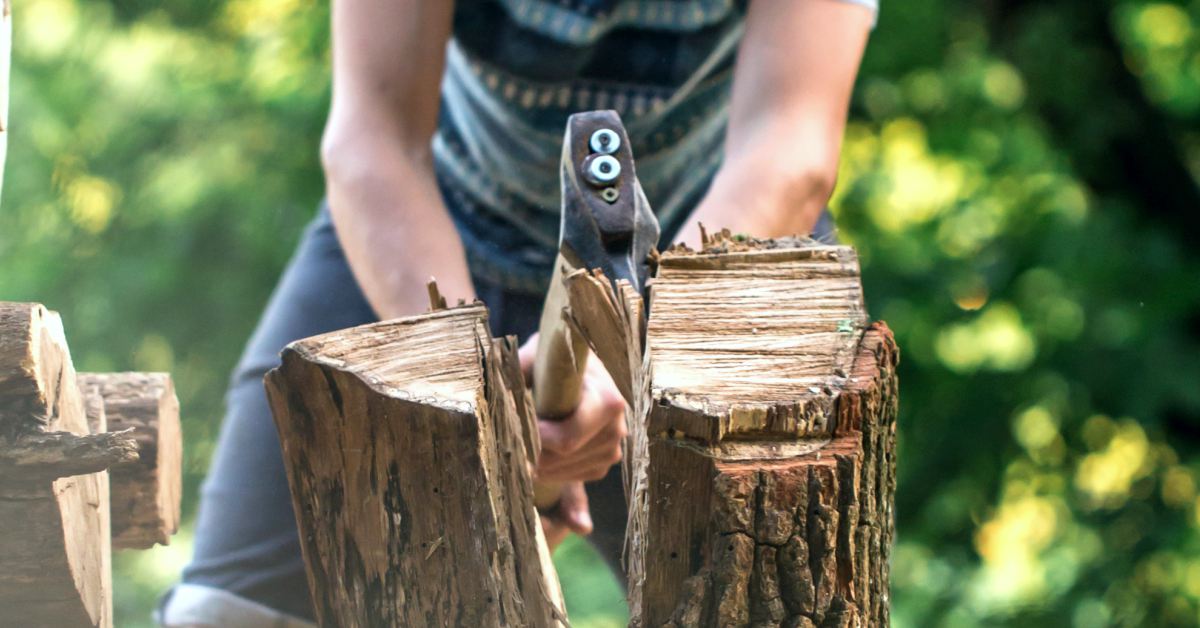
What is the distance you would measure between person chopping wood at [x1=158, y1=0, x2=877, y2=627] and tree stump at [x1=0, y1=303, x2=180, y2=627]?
43 centimetres

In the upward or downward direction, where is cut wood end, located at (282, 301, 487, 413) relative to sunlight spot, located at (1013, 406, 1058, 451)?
upward

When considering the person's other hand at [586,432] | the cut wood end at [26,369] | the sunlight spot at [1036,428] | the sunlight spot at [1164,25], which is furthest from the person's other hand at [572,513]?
the sunlight spot at [1164,25]

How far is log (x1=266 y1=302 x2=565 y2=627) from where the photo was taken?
83 centimetres

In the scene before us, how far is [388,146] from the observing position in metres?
1.39

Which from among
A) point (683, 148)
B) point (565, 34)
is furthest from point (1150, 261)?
point (565, 34)

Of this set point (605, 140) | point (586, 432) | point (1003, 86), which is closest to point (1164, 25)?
point (1003, 86)

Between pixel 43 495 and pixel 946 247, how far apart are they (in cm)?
245

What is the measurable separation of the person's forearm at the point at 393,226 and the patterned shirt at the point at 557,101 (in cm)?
17

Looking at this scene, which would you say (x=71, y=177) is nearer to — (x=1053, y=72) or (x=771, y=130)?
(x=771, y=130)

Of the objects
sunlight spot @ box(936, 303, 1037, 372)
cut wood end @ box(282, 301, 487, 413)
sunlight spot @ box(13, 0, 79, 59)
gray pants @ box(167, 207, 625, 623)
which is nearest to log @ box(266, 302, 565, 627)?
cut wood end @ box(282, 301, 487, 413)

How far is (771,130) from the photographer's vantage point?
4.42 ft

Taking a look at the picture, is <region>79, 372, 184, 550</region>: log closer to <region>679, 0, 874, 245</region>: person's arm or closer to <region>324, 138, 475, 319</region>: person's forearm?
<region>324, 138, 475, 319</region>: person's forearm

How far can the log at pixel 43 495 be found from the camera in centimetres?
80

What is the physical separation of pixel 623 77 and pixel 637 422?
0.73 metres
